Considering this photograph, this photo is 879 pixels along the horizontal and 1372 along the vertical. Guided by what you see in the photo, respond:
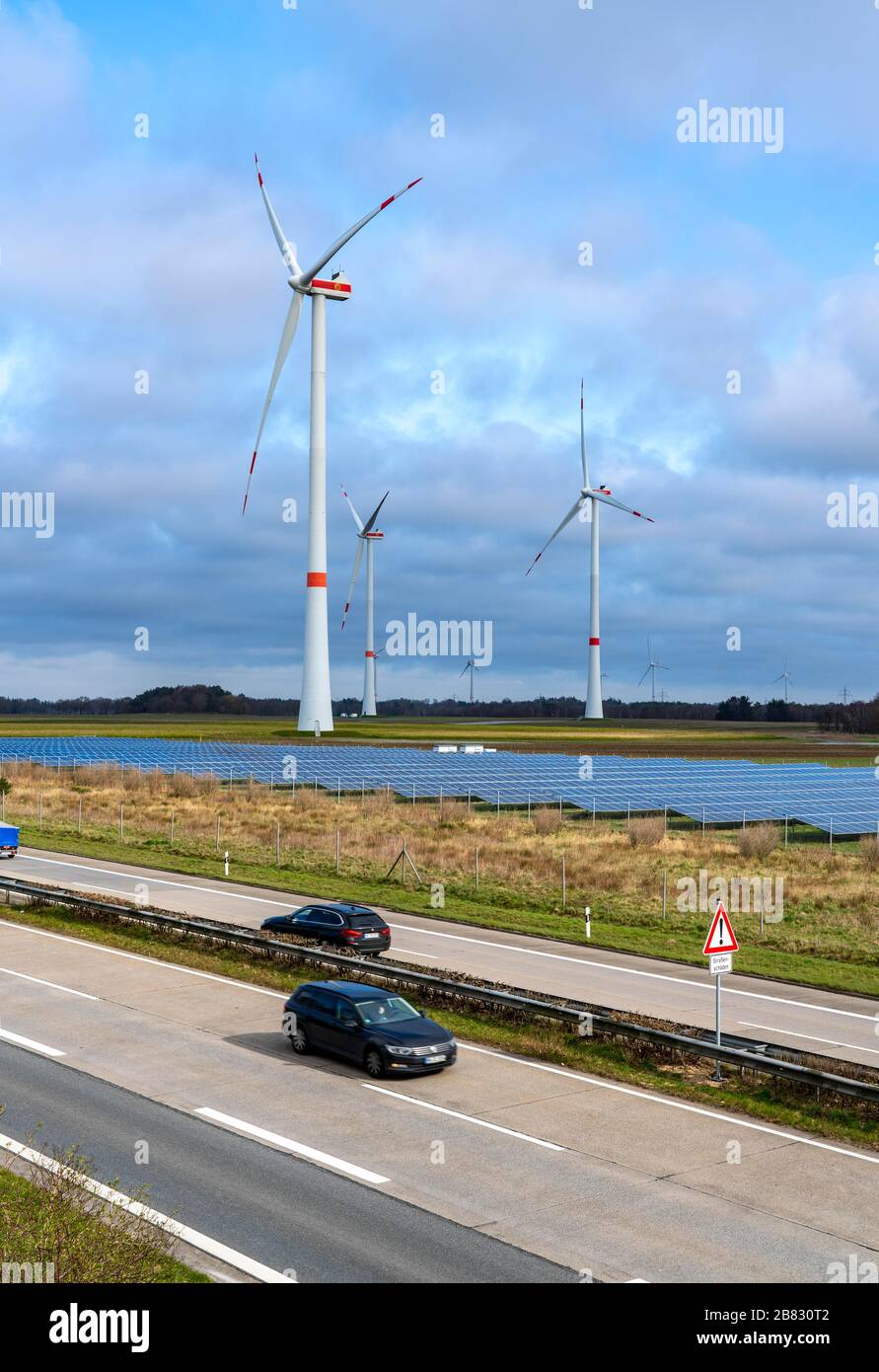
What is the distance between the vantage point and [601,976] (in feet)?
99.6

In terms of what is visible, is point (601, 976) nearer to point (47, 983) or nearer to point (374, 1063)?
point (374, 1063)

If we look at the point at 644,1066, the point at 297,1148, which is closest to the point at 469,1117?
the point at 297,1148

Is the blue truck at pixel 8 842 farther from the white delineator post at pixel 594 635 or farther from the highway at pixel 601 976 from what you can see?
the white delineator post at pixel 594 635

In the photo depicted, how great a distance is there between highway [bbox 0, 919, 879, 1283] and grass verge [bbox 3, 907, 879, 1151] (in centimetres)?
47

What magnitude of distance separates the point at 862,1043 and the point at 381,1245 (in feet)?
46.7

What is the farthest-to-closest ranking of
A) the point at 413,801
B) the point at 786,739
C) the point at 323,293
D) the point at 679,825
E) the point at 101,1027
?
the point at 786,739 < the point at 323,293 < the point at 413,801 < the point at 679,825 < the point at 101,1027

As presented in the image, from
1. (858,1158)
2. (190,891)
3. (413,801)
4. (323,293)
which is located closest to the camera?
(858,1158)

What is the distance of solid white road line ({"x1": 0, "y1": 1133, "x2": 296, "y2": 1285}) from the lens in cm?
1279

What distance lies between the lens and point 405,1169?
53.6 feet

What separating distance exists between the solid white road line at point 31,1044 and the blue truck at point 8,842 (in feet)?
90.8

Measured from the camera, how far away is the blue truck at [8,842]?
49469mm

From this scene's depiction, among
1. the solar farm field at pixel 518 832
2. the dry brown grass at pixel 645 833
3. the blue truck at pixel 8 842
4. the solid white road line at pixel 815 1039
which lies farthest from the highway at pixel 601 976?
the dry brown grass at pixel 645 833
